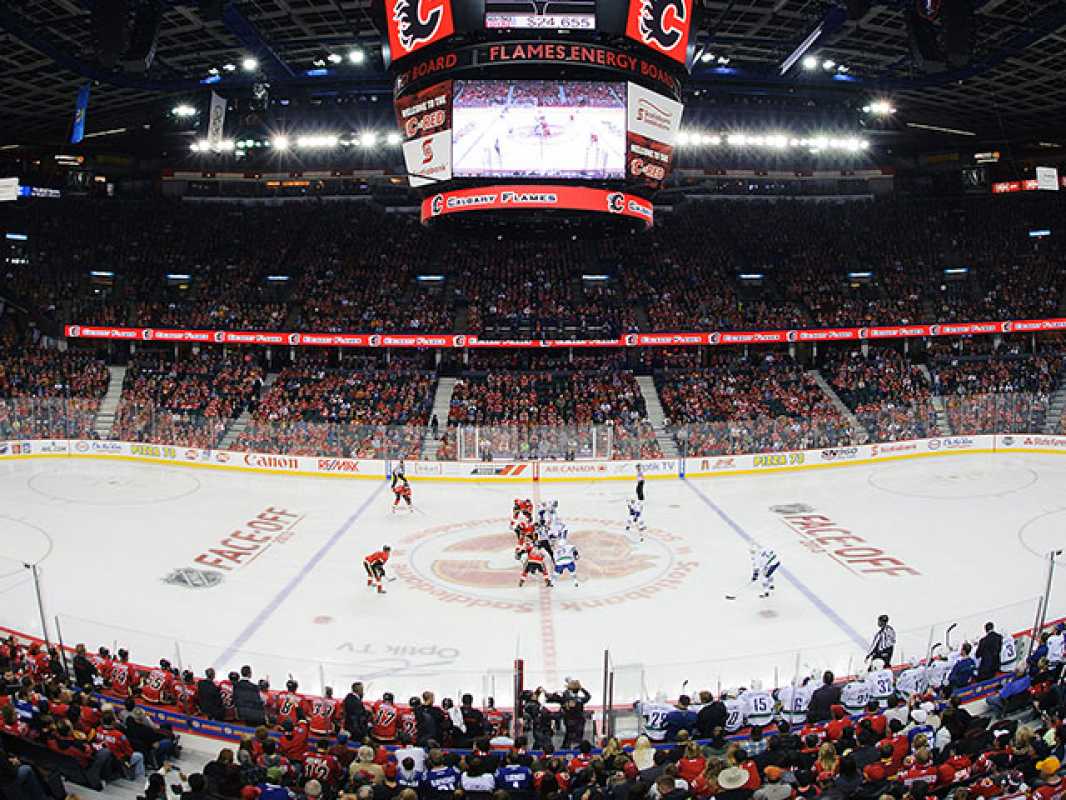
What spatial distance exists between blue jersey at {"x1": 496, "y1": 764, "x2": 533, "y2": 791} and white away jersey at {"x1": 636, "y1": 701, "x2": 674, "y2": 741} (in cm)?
232

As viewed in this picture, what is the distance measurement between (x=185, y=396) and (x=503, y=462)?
43.5 feet

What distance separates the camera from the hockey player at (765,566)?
16031 millimetres

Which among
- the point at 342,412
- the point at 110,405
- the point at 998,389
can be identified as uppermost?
the point at 998,389

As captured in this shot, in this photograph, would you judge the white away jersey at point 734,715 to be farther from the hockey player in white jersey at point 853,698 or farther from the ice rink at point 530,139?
the ice rink at point 530,139

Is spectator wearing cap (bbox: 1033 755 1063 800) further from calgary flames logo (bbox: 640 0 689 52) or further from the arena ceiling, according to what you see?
the arena ceiling

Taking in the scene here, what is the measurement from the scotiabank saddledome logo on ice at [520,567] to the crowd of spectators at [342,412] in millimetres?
7081

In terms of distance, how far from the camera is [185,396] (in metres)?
32.2

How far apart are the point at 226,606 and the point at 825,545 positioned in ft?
42.6

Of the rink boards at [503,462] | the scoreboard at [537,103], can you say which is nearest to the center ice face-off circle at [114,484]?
the rink boards at [503,462]

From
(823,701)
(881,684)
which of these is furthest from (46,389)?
(881,684)

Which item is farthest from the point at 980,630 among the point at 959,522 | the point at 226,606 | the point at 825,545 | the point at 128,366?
the point at 128,366

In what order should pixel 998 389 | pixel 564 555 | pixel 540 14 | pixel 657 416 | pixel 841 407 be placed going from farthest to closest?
pixel 998 389
pixel 841 407
pixel 657 416
pixel 564 555
pixel 540 14

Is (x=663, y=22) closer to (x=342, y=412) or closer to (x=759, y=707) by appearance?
(x=759, y=707)

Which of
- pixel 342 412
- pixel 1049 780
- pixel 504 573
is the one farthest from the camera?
pixel 342 412
